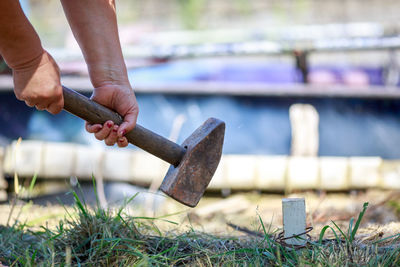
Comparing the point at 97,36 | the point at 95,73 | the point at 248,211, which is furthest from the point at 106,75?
the point at 248,211

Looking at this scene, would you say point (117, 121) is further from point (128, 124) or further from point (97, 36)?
point (97, 36)

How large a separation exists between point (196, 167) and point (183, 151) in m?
→ 0.08

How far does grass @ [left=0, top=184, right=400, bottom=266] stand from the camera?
54.4 inches

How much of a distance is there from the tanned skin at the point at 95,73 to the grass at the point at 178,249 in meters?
0.34

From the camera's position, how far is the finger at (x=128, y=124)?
5.34 ft

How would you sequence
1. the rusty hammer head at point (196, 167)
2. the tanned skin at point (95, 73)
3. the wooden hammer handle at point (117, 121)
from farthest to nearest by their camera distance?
the rusty hammer head at point (196, 167), the wooden hammer handle at point (117, 121), the tanned skin at point (95, 73)

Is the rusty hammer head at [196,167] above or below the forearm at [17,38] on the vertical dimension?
below

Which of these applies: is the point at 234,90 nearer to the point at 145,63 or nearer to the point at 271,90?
the point at 271,90

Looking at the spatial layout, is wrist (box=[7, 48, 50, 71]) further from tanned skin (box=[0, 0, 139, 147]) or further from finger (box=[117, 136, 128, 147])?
finger (box=[117, 136, 128, 147])

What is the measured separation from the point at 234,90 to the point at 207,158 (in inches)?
102

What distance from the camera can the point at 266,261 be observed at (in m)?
1.46

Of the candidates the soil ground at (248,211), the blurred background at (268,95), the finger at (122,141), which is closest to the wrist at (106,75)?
the finger at (122,141)

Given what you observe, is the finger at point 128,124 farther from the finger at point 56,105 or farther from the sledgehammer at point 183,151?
the finger at point 56,105

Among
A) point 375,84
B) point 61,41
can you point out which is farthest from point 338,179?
point 61,41
